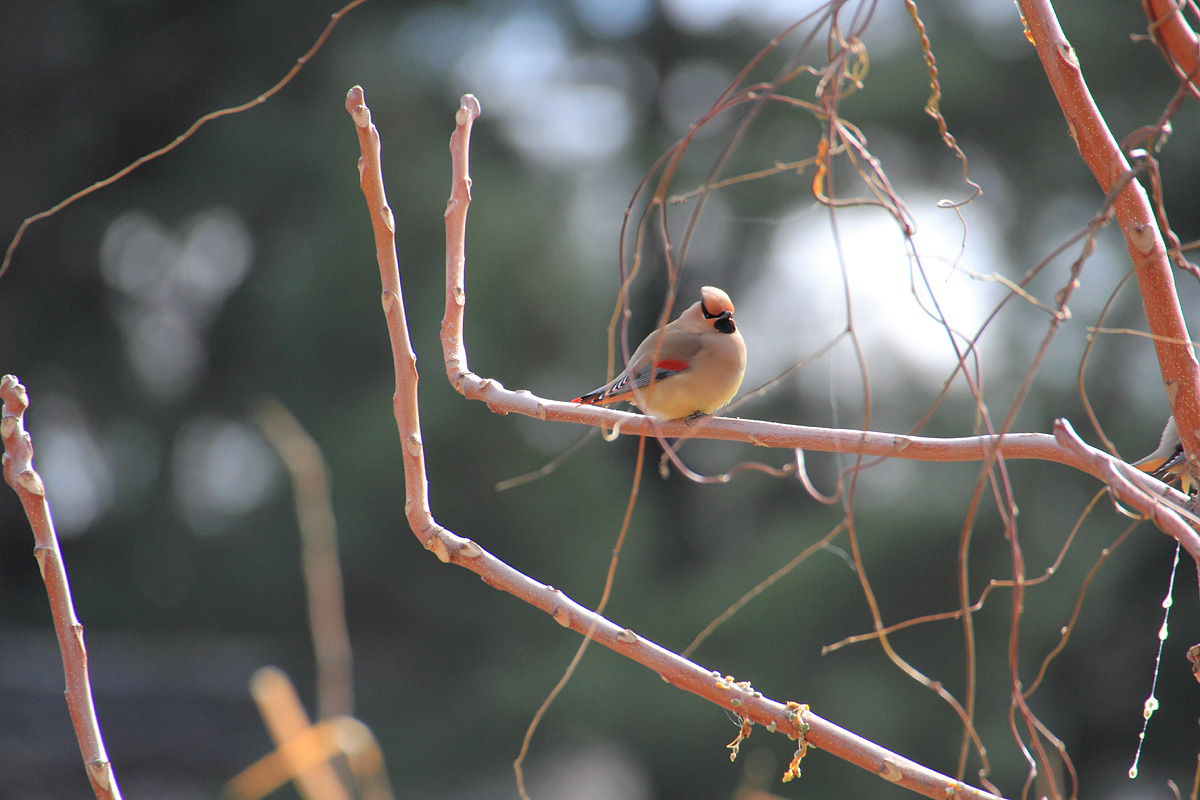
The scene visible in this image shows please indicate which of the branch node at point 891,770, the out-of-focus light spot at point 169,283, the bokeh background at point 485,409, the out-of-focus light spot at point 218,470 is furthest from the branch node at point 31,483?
the out-of-focus light spot at point 169,283

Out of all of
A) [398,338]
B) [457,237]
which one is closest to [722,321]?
[457,237]

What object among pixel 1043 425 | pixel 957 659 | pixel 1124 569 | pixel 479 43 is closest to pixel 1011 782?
pixel 957 659

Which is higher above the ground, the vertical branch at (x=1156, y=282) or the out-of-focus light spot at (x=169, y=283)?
the out-of-focus light spot at (x=169, y=283)

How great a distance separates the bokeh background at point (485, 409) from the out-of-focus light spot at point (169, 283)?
28 millimetres

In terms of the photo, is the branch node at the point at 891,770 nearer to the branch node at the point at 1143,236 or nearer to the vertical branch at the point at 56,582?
the branch node at the point at 1143,236

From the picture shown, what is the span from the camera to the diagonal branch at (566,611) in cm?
111

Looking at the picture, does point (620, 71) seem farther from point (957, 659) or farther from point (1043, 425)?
point (957, 659)

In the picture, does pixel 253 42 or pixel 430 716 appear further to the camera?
pixel 253 42

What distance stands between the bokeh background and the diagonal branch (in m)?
5.51

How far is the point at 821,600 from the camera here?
743cm

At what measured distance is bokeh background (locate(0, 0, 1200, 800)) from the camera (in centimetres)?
723

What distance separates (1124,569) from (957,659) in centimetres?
139

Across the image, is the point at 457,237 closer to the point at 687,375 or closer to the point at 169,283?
the point at 687,375

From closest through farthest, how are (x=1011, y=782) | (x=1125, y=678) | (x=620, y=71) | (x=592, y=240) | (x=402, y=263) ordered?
(x=1011, y=782), (x=1125, y=678), (x=402, y=263), (x=592, y=240), (x=620, y=71)
